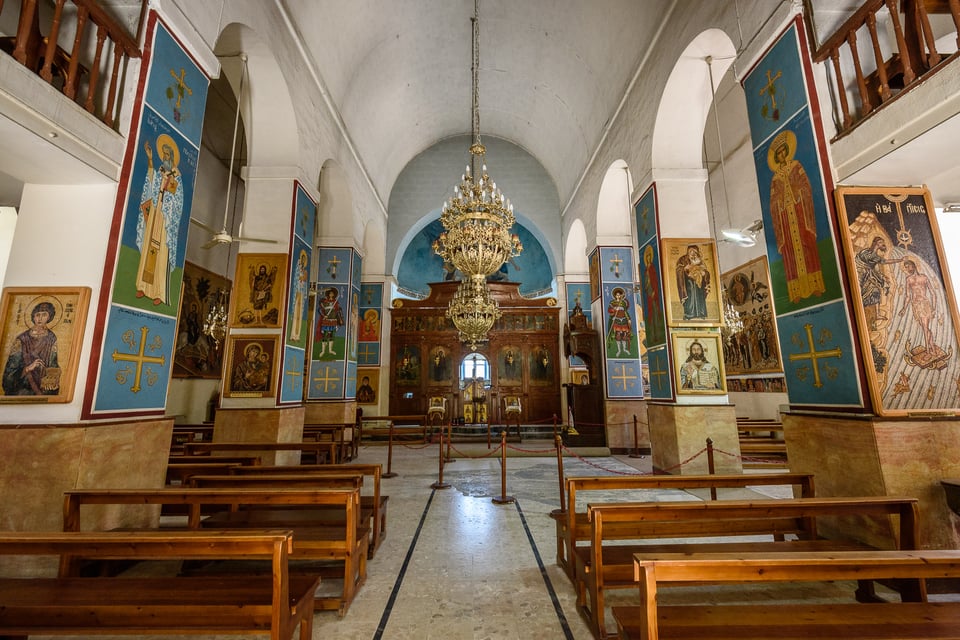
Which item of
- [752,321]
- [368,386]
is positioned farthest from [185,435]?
[752,321]

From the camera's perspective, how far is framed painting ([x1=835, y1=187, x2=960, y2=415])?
3.25 metres

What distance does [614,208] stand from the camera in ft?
33.3

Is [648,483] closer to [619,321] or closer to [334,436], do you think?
[334,436]

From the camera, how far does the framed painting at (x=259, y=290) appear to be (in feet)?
21.5

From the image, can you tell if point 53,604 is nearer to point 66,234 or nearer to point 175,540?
point 175,540

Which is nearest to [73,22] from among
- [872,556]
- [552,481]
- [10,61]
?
[10,61]

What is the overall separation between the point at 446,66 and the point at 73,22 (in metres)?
9.14

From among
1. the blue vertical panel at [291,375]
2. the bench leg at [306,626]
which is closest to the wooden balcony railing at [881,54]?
the bench leg at [306,626]

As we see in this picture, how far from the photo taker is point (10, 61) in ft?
8.48

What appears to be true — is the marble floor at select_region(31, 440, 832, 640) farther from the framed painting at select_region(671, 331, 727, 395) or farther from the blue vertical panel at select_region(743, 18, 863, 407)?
the blue vertical panel at select_region(743, 18, 863, 407)

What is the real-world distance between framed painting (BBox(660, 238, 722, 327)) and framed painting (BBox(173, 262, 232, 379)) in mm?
9720

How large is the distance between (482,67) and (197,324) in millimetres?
9750

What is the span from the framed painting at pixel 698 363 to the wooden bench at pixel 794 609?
15.9 feet

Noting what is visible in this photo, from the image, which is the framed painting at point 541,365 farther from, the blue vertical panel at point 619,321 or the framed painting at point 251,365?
the framed painting at point 251,365
